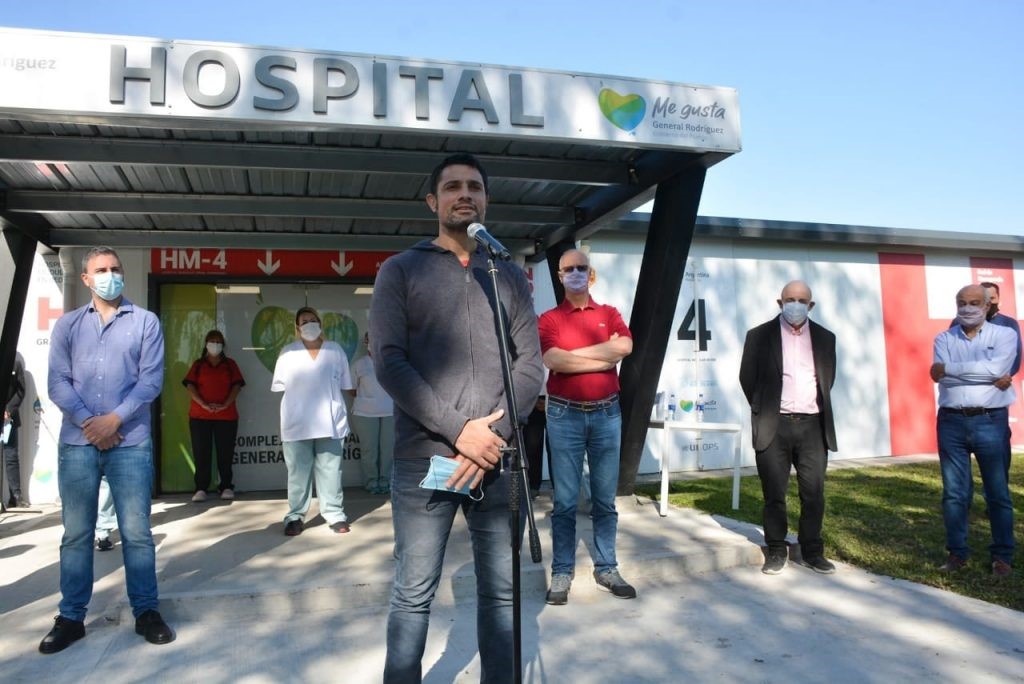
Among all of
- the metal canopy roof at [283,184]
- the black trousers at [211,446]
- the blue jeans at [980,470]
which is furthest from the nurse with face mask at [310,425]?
the blue jeans at [980,470]

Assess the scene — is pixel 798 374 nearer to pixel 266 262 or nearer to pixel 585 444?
pixel 585 444

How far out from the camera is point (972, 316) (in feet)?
17.2

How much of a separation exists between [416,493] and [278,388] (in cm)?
423

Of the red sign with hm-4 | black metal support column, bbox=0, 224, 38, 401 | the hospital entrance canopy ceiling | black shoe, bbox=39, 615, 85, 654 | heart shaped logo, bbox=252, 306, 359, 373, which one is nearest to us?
black shoe, bbox=39, 615, 85, 654

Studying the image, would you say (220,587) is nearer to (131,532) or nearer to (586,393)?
(131,532)

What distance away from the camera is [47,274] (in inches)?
329

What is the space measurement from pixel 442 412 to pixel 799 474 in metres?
3.71

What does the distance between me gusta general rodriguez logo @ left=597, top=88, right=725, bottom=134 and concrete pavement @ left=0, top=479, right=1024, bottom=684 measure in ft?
9.77

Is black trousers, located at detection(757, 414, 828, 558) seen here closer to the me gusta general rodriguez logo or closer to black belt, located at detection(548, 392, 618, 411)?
black belt, located at detection(548, 392, 618, 411)

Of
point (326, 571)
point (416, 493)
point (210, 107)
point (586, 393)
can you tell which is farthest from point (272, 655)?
point (210, 107)

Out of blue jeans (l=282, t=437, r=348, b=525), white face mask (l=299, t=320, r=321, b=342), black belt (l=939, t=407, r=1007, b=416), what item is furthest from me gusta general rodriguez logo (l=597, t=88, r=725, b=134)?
blue jeans (l=282, t=437, r=348, b=525)

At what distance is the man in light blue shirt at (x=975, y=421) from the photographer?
5074 mm

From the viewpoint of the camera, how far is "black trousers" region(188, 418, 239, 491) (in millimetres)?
8133

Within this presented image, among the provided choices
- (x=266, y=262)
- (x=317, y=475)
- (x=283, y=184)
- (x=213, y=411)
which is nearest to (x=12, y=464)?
(x=213, y=411)
